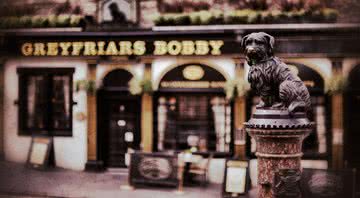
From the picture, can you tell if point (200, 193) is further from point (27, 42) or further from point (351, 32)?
point (27, 42)

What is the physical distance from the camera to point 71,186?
43.1 feet

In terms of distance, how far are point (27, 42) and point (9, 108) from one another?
2.19 meters

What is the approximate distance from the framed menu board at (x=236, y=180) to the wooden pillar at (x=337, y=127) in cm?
285

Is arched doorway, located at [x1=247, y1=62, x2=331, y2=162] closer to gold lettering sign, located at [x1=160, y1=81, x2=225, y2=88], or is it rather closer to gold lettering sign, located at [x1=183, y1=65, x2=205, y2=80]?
gold lettering sign, located at [x1=160, y1=81, x2=225, y2=88]

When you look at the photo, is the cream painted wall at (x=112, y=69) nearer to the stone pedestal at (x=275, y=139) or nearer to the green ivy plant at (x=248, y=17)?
the green ivy plant at (x=248, y=17)

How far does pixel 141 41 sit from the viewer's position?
1475 cm

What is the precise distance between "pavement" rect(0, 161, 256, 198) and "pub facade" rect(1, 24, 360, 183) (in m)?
0.80

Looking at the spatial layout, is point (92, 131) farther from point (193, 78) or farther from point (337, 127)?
point (337, 127)

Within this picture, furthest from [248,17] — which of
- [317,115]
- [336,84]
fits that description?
[317,115]

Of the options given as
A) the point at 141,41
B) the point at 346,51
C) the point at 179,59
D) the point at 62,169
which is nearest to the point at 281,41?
the point at 346,51

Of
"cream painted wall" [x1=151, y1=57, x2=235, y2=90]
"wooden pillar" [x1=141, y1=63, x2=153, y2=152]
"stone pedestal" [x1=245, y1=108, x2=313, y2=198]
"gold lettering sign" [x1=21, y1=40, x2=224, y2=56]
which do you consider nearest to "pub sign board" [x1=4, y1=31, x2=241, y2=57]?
"gold lettering sign" [x1=21, y1=40, x2=224, y2=56]

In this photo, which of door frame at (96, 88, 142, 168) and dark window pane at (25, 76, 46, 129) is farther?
dark window pane at (25, 76, 46, 129)

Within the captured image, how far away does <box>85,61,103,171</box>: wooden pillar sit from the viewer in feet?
50.0

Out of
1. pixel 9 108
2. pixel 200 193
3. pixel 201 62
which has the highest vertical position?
pixel 201 62
